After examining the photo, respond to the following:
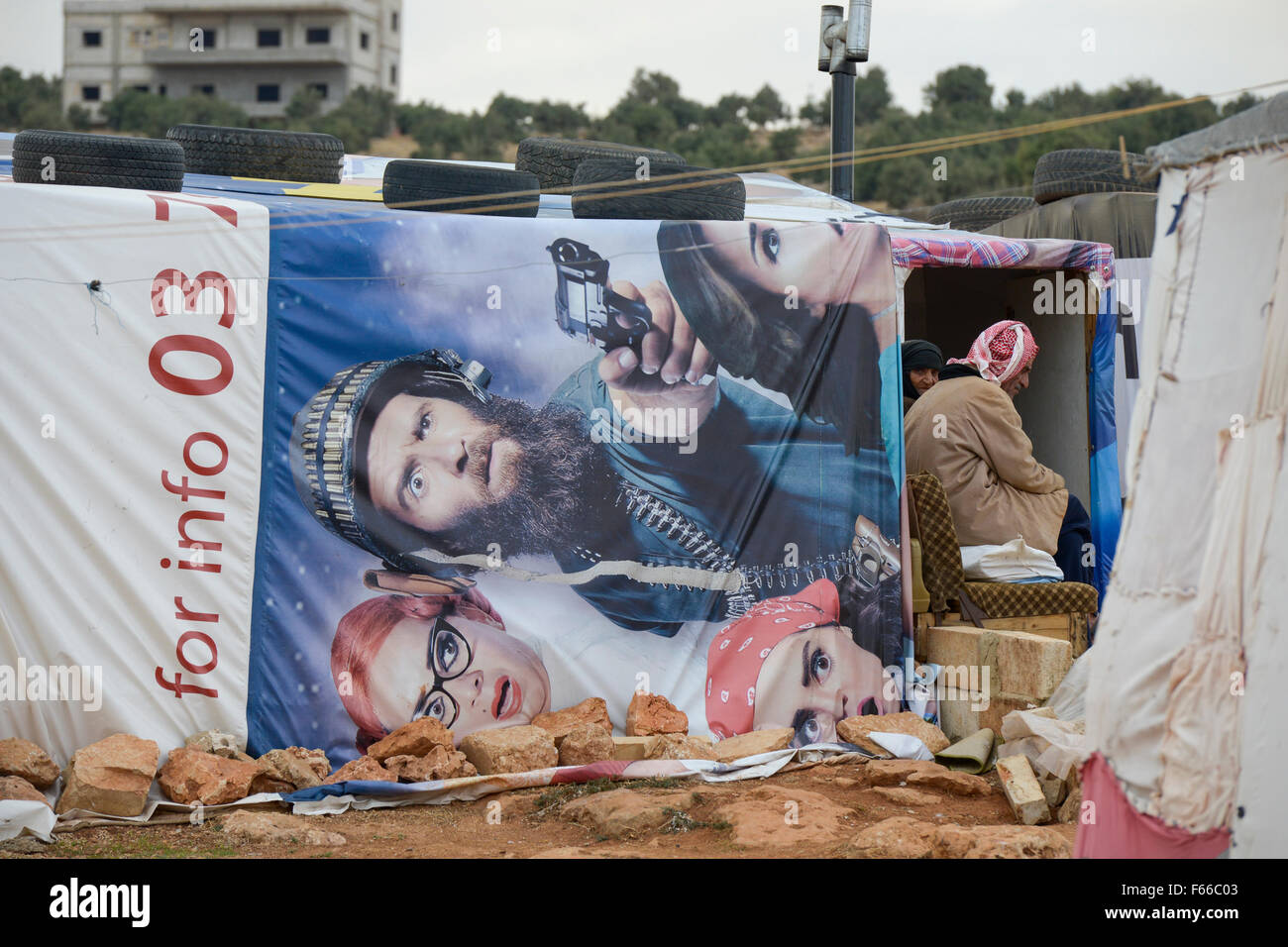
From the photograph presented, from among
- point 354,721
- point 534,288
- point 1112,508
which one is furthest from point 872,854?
point 1112,508

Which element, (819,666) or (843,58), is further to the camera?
(843,58)

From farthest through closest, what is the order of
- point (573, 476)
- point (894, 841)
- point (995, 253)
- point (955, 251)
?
point (995, 253) → point (955, 251) → point (573, 476) → point (894, 841)

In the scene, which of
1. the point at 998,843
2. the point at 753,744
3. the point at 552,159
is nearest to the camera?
the point at 998,843

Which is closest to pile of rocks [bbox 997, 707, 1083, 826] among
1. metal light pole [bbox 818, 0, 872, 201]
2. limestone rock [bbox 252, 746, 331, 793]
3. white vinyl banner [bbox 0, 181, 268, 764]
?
limestone rock [bbox 252, 746, 331, 793]

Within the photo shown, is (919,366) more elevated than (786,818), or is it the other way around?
(919,366)

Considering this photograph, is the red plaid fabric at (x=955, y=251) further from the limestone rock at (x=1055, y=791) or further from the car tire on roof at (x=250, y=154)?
the car tire on roof at (x=250, y=154)

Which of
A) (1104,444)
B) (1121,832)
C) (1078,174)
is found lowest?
(1121,832)

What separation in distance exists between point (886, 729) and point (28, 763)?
385cm

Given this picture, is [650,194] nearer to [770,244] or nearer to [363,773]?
[770,244]

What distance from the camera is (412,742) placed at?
19.0 ft

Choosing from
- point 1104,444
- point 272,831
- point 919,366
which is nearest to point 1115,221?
point 1104,444

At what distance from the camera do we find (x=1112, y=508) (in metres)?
7.73

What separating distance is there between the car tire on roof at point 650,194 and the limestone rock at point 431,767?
2856mm

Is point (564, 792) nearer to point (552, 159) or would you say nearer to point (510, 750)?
point (510, 750)
